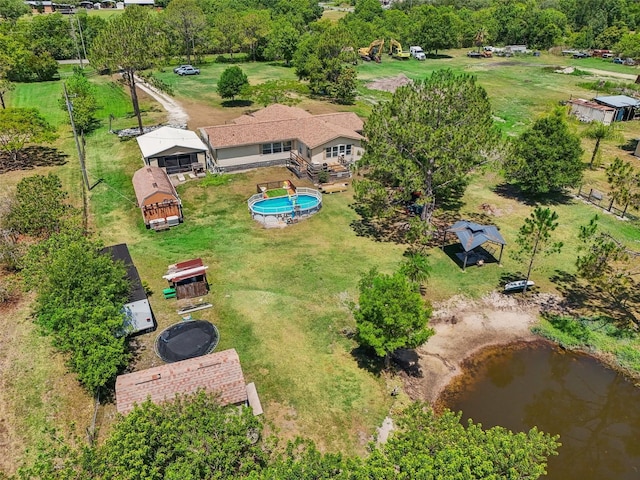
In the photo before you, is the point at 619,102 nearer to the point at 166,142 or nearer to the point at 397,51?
the point at 397,51

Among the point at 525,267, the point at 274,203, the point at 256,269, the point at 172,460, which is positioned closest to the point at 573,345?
the point at 525,267

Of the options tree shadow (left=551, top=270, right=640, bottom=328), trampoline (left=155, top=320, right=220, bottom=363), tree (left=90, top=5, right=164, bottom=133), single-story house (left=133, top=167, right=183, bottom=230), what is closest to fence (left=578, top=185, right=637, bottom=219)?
tree shadow (left=551, top=270, right=640, bottom=328)

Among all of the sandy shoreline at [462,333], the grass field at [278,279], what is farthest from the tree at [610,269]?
the sandy shoreline at [462,333]

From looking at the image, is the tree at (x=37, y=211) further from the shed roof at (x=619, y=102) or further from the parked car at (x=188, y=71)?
the shed roof at (x=619, y=102)

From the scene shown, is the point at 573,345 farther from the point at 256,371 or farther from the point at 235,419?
the point at 235,419

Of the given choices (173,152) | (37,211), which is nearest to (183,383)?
(37,211)

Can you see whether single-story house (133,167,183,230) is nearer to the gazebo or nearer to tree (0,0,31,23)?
the gazebo

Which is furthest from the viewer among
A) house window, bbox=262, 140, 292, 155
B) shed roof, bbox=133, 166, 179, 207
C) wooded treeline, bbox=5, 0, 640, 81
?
wooded treeline, bbox=5, 0, 640, 81
